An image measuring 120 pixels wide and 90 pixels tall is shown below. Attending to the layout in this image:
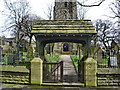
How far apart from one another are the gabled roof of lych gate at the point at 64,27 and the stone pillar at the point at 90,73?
70.8 inches

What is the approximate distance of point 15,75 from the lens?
8.05 m

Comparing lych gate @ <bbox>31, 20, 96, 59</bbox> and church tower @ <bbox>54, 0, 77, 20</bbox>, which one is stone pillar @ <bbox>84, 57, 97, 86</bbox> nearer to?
lych gate @ <bbox>31, 20, 96, 59</bbox>

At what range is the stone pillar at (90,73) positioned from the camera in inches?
304

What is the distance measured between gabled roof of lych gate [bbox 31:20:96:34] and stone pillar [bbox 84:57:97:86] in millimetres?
1797

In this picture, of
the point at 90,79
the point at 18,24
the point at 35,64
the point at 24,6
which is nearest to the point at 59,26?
the point at 35,64

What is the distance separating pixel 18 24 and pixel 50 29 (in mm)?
23802

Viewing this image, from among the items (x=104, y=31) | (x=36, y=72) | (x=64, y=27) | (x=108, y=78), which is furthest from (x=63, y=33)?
(x=104, y=31)

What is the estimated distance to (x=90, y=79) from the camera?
7723 millimetres

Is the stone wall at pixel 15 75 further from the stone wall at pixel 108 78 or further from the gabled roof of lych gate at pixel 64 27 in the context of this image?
the stone wall at pixel 108 78

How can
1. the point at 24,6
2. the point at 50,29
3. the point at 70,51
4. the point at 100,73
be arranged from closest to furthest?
the point at 100,73 < the point at 50,29 < the point at 24,6 < the point at 70,51

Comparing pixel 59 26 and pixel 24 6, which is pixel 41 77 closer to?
pixel 59 26

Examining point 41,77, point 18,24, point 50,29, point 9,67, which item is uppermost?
point 18,24

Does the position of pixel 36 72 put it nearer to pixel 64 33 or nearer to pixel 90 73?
pixel 64 33

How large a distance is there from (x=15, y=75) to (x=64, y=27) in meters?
4.08
